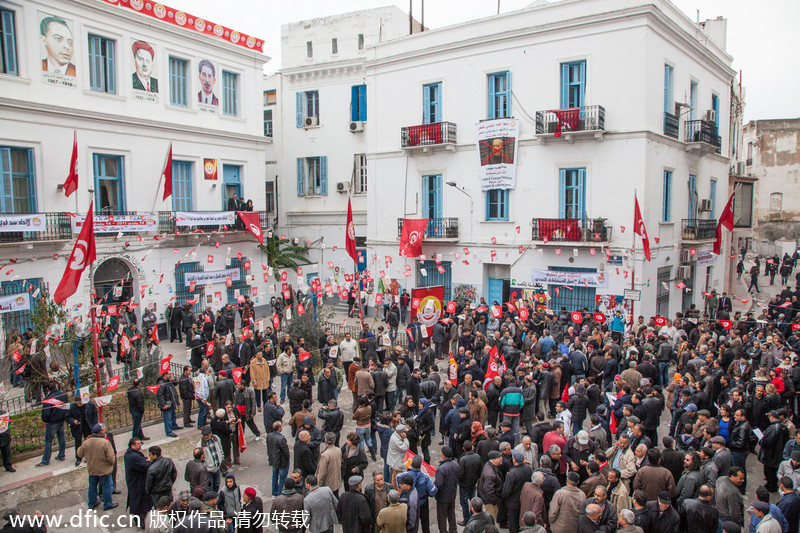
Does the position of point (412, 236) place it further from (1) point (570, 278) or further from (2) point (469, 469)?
(2) point (469, 469)

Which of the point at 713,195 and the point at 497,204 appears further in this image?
the point at 713,195

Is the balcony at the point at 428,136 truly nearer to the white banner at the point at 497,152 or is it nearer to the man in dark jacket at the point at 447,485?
the white banner at the point at 497,152

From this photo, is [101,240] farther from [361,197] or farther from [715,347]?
[715,347]

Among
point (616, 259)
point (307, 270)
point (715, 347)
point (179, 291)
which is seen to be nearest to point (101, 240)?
point (179, 291)

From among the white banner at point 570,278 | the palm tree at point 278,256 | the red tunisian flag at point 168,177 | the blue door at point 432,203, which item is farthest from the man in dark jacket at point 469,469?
the palm tree at point 278,256

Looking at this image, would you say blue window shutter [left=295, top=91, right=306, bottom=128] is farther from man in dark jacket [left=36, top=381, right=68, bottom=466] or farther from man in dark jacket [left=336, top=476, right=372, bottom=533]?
man in dark jacket [left=336, top=476, right=372, bottom=533]

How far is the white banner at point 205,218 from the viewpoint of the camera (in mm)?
23688

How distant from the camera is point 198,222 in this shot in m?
24.3

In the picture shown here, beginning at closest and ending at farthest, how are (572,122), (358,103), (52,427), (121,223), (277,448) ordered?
(277,448)
(52,427)
(572,122)
(121,223)
(358,103)

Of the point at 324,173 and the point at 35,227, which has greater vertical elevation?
the point at 324,173

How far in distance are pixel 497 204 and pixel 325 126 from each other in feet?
40.0

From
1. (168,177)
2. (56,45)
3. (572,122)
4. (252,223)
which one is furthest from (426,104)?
(56,45)

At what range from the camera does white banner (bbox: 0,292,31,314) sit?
61.2ft

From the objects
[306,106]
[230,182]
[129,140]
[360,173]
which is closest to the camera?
[129,140]
